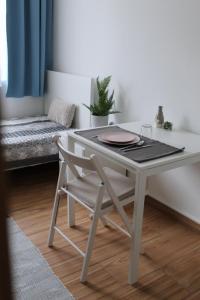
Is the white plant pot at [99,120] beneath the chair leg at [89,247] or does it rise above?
above

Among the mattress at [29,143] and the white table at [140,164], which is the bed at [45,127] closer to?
the mattress at [29,143]

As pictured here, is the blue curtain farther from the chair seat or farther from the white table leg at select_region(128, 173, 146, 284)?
the white table leg at select_region(128, 173, 146, 284)

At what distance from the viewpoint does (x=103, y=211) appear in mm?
1772

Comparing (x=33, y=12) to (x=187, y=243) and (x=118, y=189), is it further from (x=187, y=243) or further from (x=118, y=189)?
(x=187, y=243)

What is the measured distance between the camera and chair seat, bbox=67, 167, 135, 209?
1.81m

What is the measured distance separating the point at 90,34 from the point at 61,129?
37.5 inches

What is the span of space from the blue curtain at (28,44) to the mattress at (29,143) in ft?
1.70

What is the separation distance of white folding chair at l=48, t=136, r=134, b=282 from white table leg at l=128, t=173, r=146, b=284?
58 millimetres

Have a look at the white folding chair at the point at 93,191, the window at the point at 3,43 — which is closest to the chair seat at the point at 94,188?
the white folding chair at the point at 93,191

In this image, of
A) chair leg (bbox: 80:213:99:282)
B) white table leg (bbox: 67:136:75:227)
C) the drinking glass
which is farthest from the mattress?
chair leg (bbox: 80:213:99:282)

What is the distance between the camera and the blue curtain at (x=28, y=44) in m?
3.26

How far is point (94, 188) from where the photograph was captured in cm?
194

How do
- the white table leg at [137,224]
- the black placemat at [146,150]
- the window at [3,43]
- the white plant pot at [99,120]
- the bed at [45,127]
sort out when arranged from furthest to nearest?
1. the window at [3,43]
2. the bed at [45,127]
3. the white plant pot at [99,120]
4. the black placemat at [146,150]
5. the white table leg at [137,224]

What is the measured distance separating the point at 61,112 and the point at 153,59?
121 centimetres
